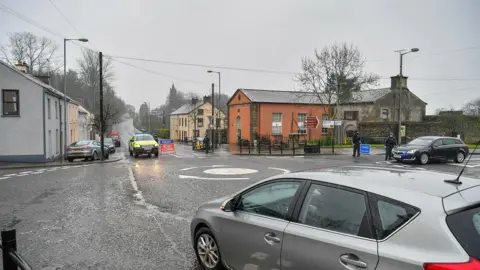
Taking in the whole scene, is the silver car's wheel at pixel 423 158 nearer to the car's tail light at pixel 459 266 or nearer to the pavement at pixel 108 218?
the pavement at pixel 108 218

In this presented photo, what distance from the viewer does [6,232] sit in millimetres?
3293

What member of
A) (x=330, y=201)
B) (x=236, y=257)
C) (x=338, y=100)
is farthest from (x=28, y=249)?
(x=338, y=100)

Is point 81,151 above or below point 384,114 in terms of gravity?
below

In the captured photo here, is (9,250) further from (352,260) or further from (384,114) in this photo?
(384,114)

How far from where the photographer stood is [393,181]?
3273 mm

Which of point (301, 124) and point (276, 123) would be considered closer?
point (276, 123)

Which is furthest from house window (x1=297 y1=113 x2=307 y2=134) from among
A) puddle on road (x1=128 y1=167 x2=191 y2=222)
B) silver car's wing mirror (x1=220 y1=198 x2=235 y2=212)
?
silver car's wing mirror (x1=220 y1=198 x2=235 y2=212)

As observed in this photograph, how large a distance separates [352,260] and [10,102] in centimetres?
2784

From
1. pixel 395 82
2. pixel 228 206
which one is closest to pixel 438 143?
pixel 228 206

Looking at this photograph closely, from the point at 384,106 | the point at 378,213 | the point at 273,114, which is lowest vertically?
the point at 378,213

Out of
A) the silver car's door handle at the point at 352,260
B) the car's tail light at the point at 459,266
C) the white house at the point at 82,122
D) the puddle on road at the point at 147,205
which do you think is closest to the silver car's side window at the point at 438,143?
the puddle on road at the point at 147,205

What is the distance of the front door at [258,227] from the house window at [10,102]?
25.7m

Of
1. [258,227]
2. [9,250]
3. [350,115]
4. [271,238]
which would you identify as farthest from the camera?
[350,115]

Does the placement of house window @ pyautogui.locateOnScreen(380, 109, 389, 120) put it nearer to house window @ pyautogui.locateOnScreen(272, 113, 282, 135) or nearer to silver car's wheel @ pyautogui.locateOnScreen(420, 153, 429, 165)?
house window @ pyautogui.locateOnScreen(272, 113, 282, 135)
